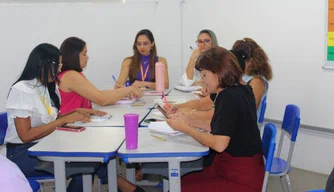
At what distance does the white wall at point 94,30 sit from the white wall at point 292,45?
2.58ft

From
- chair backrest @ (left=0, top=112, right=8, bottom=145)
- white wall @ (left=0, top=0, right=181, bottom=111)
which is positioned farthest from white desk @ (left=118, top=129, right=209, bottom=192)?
white wall @ (left=0, top=0, right=181, bottom=111)

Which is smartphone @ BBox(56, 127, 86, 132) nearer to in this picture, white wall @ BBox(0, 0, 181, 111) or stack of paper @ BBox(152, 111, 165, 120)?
stack of paper @ BBox(152, 111, 165, 120)

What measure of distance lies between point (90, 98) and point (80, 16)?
172cm

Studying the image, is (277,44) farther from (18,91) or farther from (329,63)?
(18,91)

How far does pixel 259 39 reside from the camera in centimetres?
380

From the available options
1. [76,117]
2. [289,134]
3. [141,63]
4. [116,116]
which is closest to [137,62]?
[141,63]

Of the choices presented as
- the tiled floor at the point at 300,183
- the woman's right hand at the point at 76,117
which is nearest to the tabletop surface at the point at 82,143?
the woman's right hand at the point at 76,117

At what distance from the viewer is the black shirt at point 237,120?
192 centimetres

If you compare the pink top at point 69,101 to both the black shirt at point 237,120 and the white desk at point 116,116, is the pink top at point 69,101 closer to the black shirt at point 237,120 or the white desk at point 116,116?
the white desk at point 116,116

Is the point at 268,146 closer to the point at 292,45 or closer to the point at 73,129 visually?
the point at 73,129

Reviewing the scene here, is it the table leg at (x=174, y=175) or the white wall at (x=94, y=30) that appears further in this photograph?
the white wall at (x=94, y=30)

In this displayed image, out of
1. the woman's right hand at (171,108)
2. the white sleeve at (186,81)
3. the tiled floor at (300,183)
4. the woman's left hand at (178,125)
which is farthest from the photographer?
the white sleeve at (186,81)

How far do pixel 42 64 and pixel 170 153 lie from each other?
3.62ft

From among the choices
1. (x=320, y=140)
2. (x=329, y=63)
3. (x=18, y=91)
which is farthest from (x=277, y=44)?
(x=18, y=91)
